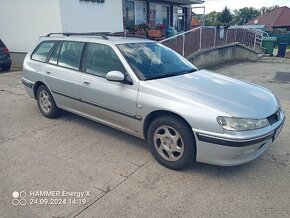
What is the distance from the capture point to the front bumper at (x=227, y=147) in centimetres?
278

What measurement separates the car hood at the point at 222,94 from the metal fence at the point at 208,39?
17.3ft

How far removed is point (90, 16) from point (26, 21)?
2765mm

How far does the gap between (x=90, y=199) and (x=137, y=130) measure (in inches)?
45.0

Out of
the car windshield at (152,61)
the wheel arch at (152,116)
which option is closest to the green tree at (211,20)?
the car windshield at (152,61)

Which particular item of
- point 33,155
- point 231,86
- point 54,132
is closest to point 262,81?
point 231,86

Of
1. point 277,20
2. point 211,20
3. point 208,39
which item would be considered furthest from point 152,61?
point 211,20

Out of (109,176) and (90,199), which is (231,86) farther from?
(90,199)

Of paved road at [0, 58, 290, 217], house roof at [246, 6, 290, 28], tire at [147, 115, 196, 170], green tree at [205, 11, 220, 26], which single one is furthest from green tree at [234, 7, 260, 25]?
tire at [147, 115, 196, 170]

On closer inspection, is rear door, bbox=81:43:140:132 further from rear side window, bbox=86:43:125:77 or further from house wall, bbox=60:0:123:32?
house wall, bbox=60:0:123:32

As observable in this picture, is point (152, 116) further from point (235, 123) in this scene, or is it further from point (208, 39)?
point (208, 39)

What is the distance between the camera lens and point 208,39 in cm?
1200

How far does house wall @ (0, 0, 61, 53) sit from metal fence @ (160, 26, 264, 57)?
448cm

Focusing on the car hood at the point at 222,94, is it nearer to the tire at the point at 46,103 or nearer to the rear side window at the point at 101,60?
the rear side window at the point at 101,60

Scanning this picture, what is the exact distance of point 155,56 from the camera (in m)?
4.04
